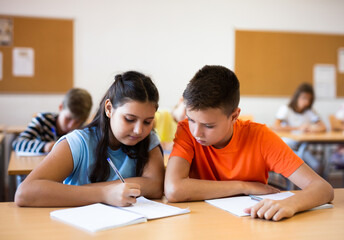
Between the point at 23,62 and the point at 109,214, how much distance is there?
377 centimetres

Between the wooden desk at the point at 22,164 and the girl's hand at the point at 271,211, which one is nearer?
the girl's hand at the point at 271,211

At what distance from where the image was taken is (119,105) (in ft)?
4.58

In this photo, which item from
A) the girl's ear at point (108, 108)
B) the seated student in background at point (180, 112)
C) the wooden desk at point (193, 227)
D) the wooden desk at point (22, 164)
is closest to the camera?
the wooden desk at point (193, 227)

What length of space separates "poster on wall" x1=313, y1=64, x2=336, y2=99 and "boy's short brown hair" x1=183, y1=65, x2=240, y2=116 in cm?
435

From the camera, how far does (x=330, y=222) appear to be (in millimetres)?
1107

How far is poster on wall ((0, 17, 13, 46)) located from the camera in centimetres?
431

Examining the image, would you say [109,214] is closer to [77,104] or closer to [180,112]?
[77,104]

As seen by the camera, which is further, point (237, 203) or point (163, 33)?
point (163, 33)

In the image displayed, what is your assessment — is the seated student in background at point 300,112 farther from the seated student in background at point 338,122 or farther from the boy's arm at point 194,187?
the boy's arm at point 194,187

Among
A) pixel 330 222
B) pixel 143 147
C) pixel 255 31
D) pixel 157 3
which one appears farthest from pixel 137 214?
pixel 255 31

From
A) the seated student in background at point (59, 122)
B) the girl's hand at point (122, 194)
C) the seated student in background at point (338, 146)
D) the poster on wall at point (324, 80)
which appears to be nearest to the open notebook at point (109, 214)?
the girl's hand at point (122, 194)

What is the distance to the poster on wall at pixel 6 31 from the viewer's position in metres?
4.31

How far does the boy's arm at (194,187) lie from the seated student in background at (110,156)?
72mm

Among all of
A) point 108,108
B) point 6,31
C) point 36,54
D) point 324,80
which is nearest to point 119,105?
point 108,108
